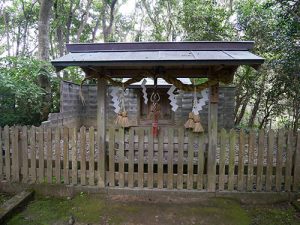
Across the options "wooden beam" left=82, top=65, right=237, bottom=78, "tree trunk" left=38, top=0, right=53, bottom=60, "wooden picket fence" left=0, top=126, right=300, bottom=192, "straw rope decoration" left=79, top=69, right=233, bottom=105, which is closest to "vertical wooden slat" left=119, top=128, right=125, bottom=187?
"wooden picket fence" left=0, top=126, right=300, bottom=192

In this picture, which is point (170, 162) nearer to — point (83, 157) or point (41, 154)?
point (83, 157)

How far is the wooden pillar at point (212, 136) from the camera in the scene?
4598 mm

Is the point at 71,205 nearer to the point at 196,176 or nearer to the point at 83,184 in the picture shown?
the point at 83,184

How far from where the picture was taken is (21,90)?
7.38 meters

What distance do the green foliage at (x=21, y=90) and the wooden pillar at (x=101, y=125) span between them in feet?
11.0

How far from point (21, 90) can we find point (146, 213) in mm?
5301

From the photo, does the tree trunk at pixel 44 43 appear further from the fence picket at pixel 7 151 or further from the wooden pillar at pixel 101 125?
the wooden pillar at pixel 101 125

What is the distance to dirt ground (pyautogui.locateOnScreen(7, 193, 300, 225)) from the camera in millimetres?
3945

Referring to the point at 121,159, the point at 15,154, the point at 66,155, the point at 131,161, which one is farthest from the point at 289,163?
the point at 15,154

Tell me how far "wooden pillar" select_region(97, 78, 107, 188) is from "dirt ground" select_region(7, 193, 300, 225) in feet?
1.47

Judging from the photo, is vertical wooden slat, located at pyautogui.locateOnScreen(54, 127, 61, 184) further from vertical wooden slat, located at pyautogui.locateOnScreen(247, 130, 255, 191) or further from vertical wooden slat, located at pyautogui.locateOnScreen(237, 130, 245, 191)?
vertical wooden slat, located at pyautogui.locateOnScreen(247, 130, 255, 191)

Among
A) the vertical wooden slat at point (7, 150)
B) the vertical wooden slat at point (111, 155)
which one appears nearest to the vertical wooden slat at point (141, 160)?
the vertical wooden slat at point (111, 155)

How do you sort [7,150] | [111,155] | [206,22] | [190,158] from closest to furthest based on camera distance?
1. [190,158]
2. [111,155]
3. [7,150]
4. [206,22]

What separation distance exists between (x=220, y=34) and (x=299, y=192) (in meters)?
7.74
